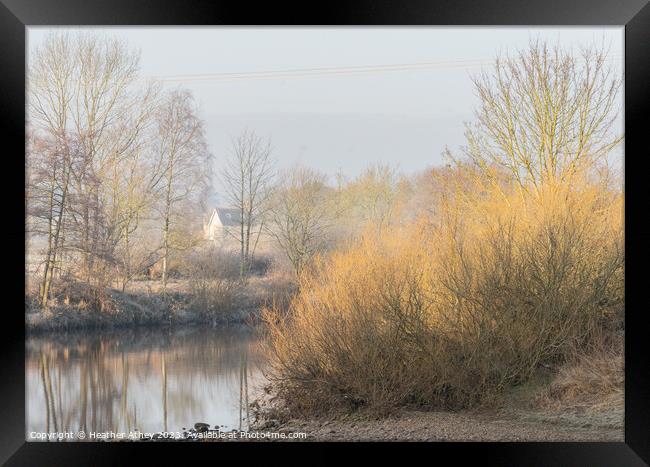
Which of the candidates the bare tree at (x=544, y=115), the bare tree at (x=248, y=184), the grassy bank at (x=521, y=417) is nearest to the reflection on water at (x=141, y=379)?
the grassy bank at (x=521, y=417)

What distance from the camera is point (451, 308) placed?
6395 mm

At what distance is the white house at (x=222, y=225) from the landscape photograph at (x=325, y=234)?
4cm

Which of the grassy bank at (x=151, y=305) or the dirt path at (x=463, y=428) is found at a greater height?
the grassy bank at (x=151, y=305)

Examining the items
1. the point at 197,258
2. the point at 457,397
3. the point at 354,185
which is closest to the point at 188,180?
the point at 197,258

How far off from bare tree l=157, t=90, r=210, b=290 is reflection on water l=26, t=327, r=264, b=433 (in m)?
1.00

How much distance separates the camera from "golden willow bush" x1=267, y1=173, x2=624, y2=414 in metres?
6.22

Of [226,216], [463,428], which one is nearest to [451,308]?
[463,428]

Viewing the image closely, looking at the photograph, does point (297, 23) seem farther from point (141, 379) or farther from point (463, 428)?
point (141, 379)

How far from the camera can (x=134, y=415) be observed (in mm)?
7020

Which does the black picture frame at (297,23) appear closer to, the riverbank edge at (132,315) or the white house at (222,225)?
the riverbank edge at (132,315)

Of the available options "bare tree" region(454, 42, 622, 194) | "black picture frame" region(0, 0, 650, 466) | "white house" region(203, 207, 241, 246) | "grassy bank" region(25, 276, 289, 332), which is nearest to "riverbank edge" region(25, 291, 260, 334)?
"grassy bank" region(25, 276, 289, 332)

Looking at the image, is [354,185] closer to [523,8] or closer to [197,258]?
[197,258]

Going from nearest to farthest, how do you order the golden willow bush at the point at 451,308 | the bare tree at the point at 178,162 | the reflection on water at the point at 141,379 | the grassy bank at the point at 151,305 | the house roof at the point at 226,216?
the golden willow bush at the point at 451,308
the reflection on water at the point at 141,379
the grassy bank at the point at 151,305
the bare tree at the point at 178,162
the house roof at the point at 226,216

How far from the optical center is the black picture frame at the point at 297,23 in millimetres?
4887
